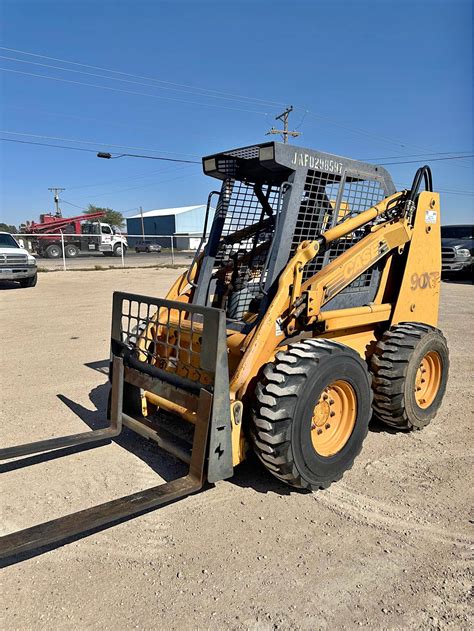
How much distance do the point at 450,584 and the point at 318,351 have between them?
1.49 metres

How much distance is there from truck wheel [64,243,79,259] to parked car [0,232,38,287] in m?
15.5

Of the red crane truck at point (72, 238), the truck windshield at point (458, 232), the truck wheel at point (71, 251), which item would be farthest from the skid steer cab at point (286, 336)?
the truck wheel at point (71, 251)

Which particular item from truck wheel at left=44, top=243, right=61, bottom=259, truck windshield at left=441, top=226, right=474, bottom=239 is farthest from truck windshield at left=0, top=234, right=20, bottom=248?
truck windshield at left=441, top=226, right=474, bottom=239

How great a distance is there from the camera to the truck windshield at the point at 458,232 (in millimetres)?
19094

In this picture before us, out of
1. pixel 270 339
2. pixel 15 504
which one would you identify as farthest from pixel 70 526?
pixel 270 339

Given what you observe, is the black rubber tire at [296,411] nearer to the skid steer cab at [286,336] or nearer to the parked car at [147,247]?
the skid steer cab at [286,336]

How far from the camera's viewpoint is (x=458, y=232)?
63.5 feet

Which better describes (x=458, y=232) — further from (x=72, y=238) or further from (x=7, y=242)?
(x=72, y=238)

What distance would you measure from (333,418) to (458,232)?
18.3m

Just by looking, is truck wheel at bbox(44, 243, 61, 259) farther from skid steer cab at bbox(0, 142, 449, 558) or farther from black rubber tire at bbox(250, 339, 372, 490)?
black rubber tire at bbox(250, 339, 372, 490)

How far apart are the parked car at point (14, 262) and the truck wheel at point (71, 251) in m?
15.5

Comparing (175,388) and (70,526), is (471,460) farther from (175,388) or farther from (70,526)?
(70,526)

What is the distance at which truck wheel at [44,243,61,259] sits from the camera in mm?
30609

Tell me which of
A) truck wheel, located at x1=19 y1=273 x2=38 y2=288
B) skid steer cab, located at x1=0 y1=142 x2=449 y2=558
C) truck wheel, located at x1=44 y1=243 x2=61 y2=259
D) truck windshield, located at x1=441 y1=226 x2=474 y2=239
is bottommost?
truck wheel, located at x1=19 y1=273 x2=38 y2=288
